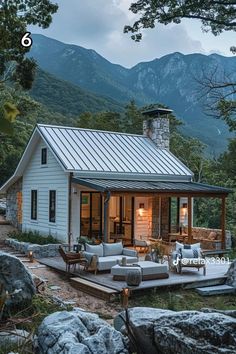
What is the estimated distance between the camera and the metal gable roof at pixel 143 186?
1421 centimetres

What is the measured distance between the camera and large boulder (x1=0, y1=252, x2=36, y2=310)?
6.75m

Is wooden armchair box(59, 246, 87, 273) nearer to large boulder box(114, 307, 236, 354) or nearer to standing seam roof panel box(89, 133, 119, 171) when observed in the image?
standing seam roof panel box(89, 133, 119, 171)

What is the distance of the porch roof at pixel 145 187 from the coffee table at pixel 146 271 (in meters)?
3.35

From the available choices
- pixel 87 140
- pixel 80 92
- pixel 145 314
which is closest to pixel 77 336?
pixel 145 314

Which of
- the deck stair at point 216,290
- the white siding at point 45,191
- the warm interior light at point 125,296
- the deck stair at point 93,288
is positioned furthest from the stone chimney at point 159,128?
the warm interior light at point 125,296

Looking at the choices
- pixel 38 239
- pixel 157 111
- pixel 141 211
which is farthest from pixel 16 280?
pixel 157 111

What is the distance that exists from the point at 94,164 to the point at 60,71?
74.7 meters

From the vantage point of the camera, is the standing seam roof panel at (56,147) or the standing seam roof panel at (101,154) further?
the standing seam roof panel at (101,154)

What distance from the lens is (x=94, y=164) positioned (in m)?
16.4

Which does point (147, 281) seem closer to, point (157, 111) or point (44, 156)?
point (44, 156)

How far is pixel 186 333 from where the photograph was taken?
389cm

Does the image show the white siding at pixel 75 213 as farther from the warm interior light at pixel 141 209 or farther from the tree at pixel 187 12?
the tree at pixel 187 12

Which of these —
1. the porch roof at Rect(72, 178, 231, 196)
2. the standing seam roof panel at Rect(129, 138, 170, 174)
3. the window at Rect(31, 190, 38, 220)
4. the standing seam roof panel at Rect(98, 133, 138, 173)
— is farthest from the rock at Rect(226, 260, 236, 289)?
the window at Rect(31, 190, 38, 220)

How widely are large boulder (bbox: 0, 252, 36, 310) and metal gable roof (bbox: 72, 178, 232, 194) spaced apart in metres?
6.93
